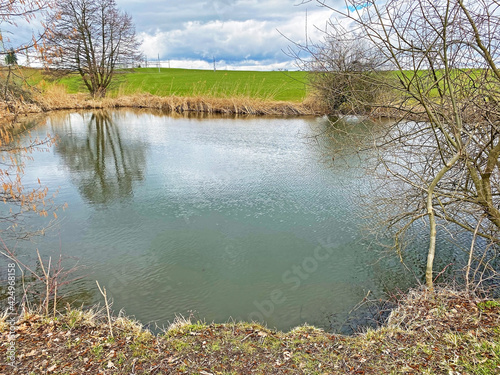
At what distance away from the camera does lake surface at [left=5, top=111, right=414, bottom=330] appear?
368 cm

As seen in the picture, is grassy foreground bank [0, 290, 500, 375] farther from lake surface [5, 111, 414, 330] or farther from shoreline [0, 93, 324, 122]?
shoreline [0, 93, 324, 122]

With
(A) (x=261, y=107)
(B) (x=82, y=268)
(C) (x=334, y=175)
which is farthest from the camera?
(A) (x=261, y=107)

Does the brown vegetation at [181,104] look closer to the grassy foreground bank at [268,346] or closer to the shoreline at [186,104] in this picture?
the shoreline at [186,104]

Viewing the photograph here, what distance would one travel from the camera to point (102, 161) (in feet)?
30.2

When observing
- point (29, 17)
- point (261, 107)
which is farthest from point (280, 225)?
point (261, 107)

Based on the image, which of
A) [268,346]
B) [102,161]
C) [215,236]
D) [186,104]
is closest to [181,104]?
[186,104]

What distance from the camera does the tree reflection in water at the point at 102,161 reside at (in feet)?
22.8

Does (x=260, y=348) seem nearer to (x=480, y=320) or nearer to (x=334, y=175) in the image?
(x=480, y=320)

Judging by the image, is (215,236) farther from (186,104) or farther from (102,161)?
(186,104)

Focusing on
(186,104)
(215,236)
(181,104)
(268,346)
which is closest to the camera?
(268,346)

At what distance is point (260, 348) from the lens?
2.71 m

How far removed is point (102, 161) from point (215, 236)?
573 centimetres

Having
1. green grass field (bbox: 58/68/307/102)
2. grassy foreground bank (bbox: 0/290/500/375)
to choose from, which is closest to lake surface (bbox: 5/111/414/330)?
grassy foreground bank (bbox: 0/290/500/375)

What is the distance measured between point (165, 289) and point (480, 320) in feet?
10.1
